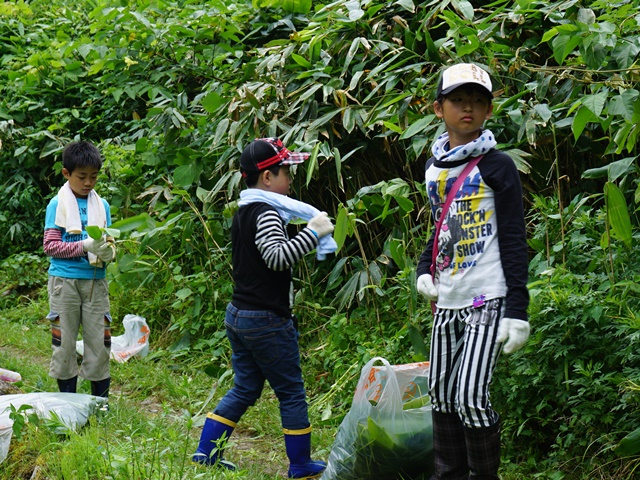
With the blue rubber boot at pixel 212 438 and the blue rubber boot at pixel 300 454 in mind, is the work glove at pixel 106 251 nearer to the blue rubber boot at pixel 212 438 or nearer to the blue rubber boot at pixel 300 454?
the blue rubber boot at pixel 212 438

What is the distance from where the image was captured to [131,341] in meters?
5.85

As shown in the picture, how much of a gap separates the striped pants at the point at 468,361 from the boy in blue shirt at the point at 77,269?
84.4 inches

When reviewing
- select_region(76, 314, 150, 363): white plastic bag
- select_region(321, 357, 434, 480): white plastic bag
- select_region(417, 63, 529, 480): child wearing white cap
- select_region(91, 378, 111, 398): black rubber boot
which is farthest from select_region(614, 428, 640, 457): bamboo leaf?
select_region(76, 314, 150, 363): white plastic bag

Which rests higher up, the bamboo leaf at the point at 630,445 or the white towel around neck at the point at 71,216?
the white towel around neck at the point at 71,216

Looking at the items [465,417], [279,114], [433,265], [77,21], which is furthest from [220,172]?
[77,21]

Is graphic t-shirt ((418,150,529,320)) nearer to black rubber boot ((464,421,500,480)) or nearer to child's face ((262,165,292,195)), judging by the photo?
black rubber boot ((464,421,500,480))

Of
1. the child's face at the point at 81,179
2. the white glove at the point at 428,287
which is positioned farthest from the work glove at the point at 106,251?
→ the white glove at the point at 428,287

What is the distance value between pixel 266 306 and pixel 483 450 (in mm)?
1159

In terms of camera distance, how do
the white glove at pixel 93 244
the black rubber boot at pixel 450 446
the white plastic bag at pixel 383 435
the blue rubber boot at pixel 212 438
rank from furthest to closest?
the white glove at pixel 93 244
the blue rubber boot at pixel 212 438
the white plastic bag at pixel 383 435
the black rubber boot at pixel 450 446

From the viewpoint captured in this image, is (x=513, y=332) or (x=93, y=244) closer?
(x=513, y=332)

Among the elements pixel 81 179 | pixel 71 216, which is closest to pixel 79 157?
pixel 81 179

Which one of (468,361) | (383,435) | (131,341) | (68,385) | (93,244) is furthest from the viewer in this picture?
(131,341)

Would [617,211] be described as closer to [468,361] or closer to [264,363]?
[468,361]

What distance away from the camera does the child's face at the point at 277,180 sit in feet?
12.1
